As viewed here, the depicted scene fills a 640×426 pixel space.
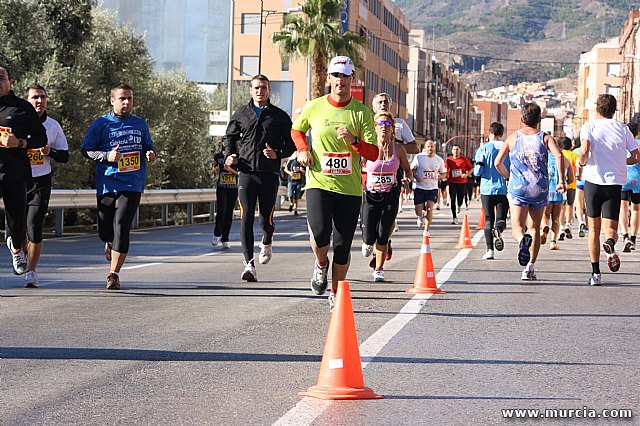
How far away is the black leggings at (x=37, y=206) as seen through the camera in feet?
39.8

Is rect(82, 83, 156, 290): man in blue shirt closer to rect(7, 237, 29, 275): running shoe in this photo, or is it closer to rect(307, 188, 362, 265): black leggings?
rect(7, 237, 29, 275): running shoe

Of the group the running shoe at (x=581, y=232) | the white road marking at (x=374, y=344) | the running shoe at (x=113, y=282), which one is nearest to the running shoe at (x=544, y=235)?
the white road marking at (x=374, y=344)

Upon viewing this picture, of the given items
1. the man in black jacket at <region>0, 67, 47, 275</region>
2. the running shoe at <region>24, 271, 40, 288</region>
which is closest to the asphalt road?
the running shoe at <region>24, 271, 40, 288</region>

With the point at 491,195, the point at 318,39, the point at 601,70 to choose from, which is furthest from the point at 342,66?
the point at 601,70

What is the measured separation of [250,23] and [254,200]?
225 feet

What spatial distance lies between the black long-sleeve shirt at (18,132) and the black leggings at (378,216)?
377 cm

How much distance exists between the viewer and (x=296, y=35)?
156 ft

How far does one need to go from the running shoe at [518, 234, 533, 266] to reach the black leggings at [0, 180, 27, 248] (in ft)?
18.2

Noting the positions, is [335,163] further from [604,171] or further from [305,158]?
[604,171]

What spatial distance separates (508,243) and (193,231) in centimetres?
712

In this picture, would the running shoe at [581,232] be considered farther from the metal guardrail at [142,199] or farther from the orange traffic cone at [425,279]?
the orange traffic cone at [425,279]

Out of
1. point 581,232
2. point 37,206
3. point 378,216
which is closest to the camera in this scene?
point 37,206

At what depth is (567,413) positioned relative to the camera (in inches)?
235

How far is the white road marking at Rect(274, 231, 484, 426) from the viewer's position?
5.76 metres
